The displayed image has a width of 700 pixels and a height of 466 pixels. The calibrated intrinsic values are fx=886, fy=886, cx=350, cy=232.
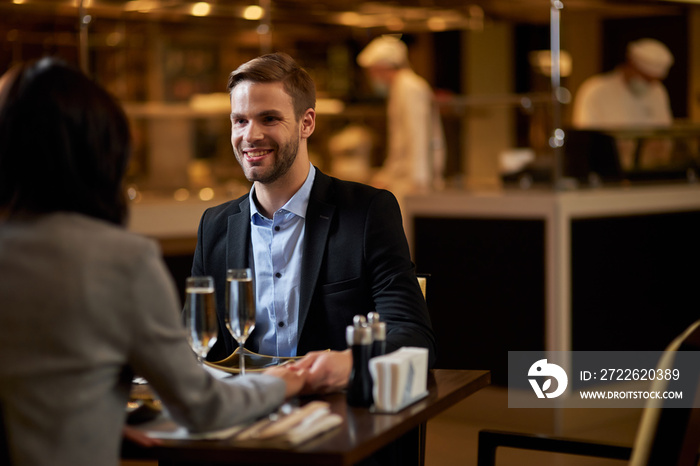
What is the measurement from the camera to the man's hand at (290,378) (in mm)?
1527

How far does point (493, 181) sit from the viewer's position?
489 cm

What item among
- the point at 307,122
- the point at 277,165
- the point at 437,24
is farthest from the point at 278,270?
the point at 437,24

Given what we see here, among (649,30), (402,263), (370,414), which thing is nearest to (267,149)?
(402,263)

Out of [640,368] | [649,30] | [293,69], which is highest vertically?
[649,30]

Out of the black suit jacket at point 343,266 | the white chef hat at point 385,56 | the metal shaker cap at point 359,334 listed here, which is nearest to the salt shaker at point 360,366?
the metal shaker cap at point 359,334

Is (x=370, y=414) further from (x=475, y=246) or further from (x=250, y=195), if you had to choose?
(x=475, y=246)

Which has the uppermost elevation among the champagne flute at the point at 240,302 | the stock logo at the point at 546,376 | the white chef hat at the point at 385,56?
the white chef hat at the point at 385,56

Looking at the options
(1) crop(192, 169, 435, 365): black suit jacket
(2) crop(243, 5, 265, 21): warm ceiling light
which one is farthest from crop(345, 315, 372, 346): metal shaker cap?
(2) crop(243, 5, 265, 21): warm ceiling light

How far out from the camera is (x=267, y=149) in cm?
204

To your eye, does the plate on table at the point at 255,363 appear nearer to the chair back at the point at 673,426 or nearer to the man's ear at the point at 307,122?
the man's ear at the point at 307,122

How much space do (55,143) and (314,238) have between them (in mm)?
935

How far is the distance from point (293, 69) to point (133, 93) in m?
4.58

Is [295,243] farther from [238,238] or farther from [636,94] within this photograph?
[636,94]

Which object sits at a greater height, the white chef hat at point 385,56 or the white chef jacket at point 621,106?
the white chef hat at point 385,56
